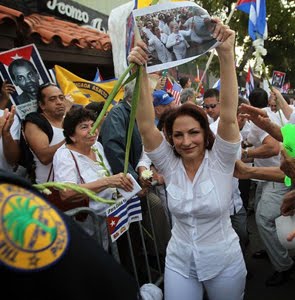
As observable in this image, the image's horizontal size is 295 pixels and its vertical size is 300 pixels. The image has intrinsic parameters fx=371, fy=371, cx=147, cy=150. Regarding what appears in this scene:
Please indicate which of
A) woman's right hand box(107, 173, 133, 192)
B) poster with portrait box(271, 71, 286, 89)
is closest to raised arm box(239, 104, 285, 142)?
woman's right hand box(107, 173, 133, 192)

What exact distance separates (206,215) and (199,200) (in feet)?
0.32

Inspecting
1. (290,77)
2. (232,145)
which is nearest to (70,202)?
(232,145)

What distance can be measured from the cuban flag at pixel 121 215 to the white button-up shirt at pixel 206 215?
46cm

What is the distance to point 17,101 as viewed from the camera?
11.7 feet

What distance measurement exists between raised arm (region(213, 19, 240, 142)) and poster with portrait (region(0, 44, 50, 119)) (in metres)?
2.15

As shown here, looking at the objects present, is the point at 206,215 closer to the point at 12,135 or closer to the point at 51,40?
the point at 12,135

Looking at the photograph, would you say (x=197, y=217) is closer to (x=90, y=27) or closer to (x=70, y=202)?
(x=70, y=202)

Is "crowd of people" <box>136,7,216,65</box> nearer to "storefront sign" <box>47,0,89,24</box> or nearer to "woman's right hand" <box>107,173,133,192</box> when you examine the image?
"woman's right hand" <box>107,173,133,192</box>

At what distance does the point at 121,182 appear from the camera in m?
2.64

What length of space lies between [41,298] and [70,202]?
2134mm

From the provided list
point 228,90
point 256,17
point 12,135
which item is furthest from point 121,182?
point 256,17

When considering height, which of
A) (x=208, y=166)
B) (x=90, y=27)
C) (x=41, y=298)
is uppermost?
(x=90, y=27)

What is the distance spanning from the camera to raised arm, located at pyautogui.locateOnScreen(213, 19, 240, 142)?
6.33 feet

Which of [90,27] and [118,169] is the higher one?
[90,27]
